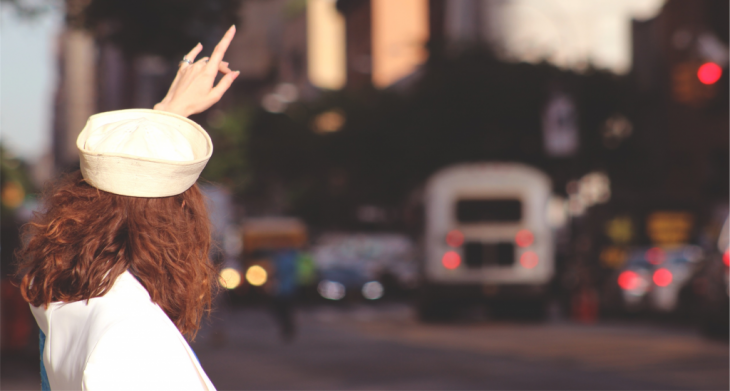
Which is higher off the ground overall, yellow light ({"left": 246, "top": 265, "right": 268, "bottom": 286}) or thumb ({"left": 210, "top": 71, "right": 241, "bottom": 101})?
yellow light ({"left": 246, "top": 265, "right": 268, "bottom": 286})

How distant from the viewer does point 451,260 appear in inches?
867

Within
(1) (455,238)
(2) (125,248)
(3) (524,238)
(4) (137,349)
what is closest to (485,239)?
(1) (455,238)

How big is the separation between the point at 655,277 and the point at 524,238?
2816 millimetres

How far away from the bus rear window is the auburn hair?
20224 millimetres

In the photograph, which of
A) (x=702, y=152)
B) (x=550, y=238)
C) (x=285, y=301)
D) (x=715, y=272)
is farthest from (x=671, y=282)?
(x=702, y=152)

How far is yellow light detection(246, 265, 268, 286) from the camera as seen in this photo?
31.4 m

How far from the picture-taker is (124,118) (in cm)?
220

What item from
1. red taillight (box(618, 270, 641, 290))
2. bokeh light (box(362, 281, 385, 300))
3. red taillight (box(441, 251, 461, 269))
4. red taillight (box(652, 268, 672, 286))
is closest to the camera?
red taillight (box(652, 268, 672, 286))

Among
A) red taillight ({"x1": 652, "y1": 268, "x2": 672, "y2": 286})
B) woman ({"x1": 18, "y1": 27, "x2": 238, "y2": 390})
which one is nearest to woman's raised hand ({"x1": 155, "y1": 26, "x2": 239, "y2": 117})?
woman ({"x1": 18, "y1": 27, "x2": 238, "y2": 390})

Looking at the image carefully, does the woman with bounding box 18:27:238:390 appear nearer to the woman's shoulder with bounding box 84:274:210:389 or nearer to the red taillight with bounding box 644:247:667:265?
the woman's shoulder with bounding box 84:274:210:389

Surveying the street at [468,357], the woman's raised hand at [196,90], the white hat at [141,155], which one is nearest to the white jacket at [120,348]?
the white hat at [141,155]

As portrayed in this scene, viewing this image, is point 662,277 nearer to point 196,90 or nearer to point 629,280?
point 629,280

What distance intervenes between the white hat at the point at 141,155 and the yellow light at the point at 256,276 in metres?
29.4

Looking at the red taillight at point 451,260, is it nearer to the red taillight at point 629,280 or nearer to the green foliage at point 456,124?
the red taillight at point 629,280
